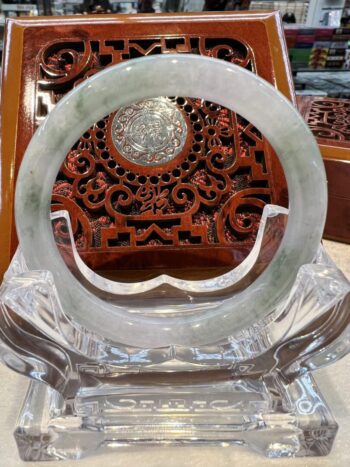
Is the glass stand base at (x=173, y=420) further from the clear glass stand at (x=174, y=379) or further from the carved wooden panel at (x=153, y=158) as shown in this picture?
the carved wooden panel at (x=153, y=158)

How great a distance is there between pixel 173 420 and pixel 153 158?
0.44 m

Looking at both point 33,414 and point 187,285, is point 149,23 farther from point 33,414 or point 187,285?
point 33,414

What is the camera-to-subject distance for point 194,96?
533mm

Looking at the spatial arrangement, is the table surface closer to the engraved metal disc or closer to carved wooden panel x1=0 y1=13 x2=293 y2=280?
carved wooden panel x1=0 y1=13 x2=293 y2=280

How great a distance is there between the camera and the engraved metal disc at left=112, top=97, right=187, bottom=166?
2.70ft

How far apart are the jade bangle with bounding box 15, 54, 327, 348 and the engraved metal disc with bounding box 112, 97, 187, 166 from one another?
295mm

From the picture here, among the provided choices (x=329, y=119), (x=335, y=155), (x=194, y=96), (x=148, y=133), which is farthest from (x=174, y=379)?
(x=329, y=119)


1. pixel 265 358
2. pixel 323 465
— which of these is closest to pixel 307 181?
pixel 265 358

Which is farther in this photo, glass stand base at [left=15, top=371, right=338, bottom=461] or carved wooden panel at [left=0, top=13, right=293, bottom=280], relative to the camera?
carved wooden panel at [left=0, top=13, right=293, bottom=280]

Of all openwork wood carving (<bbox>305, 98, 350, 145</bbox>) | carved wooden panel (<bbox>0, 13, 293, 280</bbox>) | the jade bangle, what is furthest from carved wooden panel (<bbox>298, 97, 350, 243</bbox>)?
the jade bangle

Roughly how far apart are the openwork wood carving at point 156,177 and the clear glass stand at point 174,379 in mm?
241

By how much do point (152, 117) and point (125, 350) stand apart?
416mm

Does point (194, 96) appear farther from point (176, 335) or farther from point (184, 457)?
point (184, 457)

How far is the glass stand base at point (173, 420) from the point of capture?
1.80 feet
